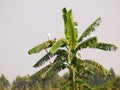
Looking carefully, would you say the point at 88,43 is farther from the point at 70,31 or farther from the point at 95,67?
the point at 95,67

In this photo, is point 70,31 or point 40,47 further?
point 70,31

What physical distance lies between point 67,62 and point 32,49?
5.05 feet

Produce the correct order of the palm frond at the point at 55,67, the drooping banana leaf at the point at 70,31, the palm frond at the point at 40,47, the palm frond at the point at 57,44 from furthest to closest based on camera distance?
the drooping banana leaf at the point at 70,31 < the palm frond at the point at 40,47 < the palm frond at the point at 55,67 < the palm frond at the point at 57,44

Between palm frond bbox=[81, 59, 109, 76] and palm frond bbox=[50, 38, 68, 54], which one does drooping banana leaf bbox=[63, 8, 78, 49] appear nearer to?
palm frond bbox=[50, 38, 68, 54]

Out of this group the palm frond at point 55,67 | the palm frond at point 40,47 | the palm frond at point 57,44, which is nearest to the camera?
the palm frond at point 57,44

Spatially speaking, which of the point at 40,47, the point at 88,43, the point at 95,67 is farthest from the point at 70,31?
the point at 95,67

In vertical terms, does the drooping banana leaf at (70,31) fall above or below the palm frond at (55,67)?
above

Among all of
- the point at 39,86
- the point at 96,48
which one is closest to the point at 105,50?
the point at 96,48

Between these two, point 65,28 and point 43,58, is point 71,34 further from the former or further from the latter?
point 43,58

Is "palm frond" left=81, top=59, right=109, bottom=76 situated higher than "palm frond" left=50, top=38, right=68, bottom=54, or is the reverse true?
"palm frond" left=50, top=38, right=68, bottom=54

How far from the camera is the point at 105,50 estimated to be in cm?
1256

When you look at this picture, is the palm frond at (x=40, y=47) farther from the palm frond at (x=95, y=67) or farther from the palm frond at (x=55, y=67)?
the palm frond at (x=95, y=67)

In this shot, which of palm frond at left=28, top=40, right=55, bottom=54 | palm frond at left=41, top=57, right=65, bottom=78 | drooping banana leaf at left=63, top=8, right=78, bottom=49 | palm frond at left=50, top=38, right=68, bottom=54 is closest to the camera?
palm frond at left=50, top=38, right=68, bottom=54

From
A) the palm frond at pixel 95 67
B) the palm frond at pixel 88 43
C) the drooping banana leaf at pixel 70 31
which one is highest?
the drooping banana leaf at pixel 70 31
